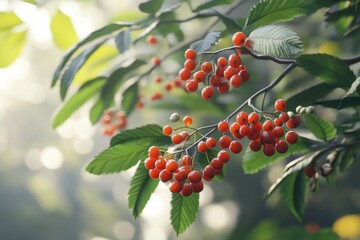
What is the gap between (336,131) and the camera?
46.4 inches

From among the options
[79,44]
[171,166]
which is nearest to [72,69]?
[79,44]

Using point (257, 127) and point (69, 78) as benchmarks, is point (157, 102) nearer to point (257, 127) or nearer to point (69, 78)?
point (69, 78)

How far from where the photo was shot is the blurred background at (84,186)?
2.50 meters

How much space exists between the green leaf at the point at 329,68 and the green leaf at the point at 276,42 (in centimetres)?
18

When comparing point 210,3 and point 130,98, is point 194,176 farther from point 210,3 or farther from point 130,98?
point 130,98

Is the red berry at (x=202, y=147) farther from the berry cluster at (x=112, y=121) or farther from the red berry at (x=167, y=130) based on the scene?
the berry cluster at (x=112, y=121)

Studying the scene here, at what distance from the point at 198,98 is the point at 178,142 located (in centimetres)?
75

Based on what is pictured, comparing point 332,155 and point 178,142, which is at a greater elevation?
point 178,142

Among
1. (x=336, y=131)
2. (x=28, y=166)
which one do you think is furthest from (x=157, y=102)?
(x=28, y=166)

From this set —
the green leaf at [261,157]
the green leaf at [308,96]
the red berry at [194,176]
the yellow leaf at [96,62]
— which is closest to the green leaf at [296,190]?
the green leaf at [261,157]

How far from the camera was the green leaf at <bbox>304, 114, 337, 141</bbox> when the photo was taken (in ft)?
3.73

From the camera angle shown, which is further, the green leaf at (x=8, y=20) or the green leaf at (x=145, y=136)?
the green leaf at (x=8, y=20)

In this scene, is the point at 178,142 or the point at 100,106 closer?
the point at 178,142

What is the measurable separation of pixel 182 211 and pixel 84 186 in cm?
964
